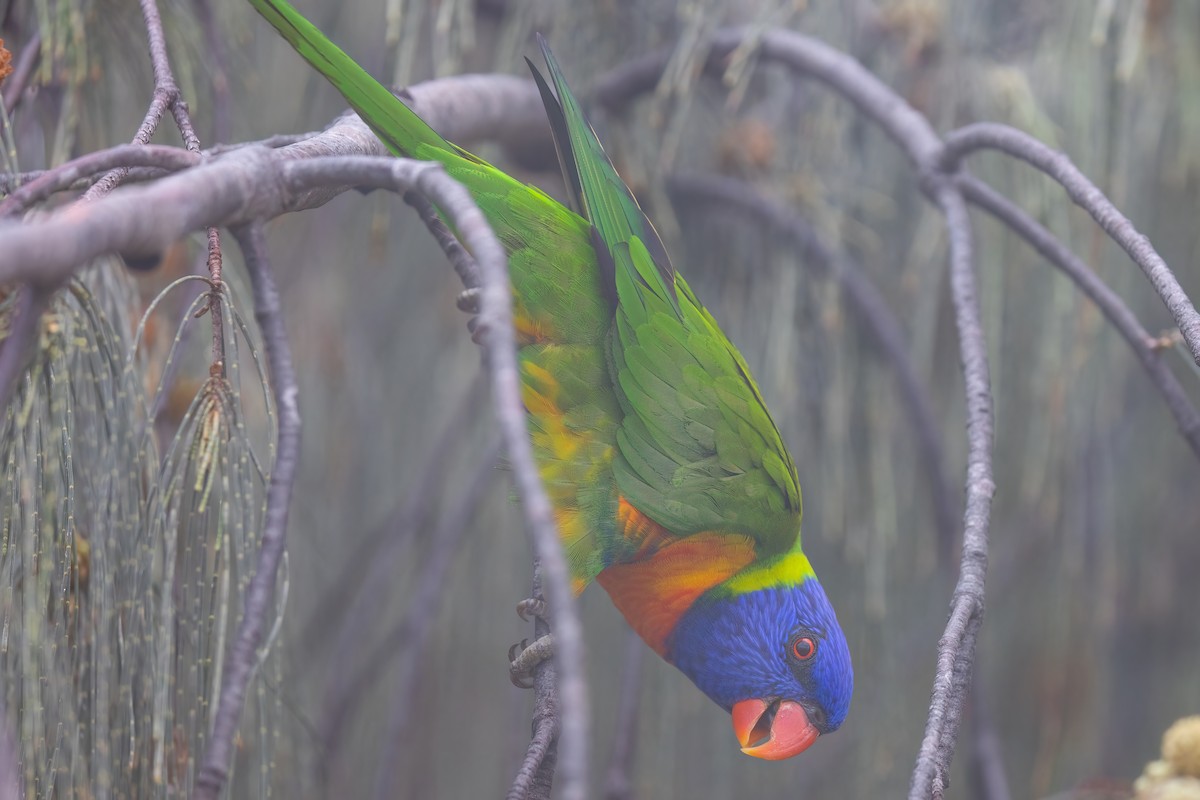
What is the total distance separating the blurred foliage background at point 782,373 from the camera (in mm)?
1439

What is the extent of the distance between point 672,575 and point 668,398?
9.5 inches

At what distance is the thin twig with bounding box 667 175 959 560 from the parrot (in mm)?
406

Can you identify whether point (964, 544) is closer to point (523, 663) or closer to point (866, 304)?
point (523, 663)

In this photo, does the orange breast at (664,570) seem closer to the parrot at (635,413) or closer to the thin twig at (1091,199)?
the parrot at (635,413)

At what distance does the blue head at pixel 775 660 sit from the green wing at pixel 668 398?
0.12m

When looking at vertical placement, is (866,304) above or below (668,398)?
above

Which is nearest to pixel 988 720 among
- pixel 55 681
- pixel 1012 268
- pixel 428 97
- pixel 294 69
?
pixel 1012 268

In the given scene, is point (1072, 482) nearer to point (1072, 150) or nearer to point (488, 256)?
point (1072, 150)

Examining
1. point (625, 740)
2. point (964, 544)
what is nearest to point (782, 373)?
point (625, 740)

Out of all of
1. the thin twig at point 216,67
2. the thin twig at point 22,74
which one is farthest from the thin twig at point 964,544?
the thin twig at point 22,74

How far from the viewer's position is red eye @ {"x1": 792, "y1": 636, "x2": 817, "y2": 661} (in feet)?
3.95

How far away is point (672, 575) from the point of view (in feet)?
4.06

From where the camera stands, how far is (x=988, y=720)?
4.78ft

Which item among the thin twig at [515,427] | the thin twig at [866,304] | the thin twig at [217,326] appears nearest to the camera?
the thin twig at [515,427]
